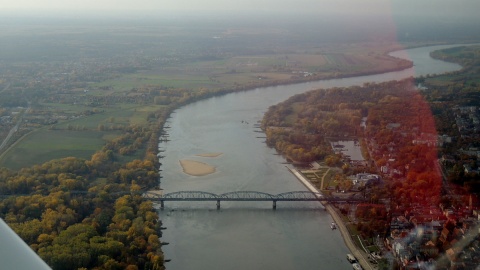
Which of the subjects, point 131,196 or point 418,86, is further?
point 418,86

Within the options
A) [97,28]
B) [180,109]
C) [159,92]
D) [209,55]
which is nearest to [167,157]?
[180,109]

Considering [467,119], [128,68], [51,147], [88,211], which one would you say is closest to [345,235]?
[88,211]

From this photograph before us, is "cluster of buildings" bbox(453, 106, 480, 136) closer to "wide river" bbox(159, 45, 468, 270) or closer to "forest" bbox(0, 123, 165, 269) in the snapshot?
"wide river" bbox(159, 45, 468, 270)

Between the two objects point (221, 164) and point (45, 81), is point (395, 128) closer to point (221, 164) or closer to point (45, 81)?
point (221, 164)

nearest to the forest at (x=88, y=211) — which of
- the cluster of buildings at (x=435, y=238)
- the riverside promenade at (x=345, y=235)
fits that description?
the riverside promenade at (x=345, y=235)

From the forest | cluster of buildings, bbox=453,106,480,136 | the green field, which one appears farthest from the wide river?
cluster of buildings, bbox=453,106,480,136

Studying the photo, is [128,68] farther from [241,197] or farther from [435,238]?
[435,238]
